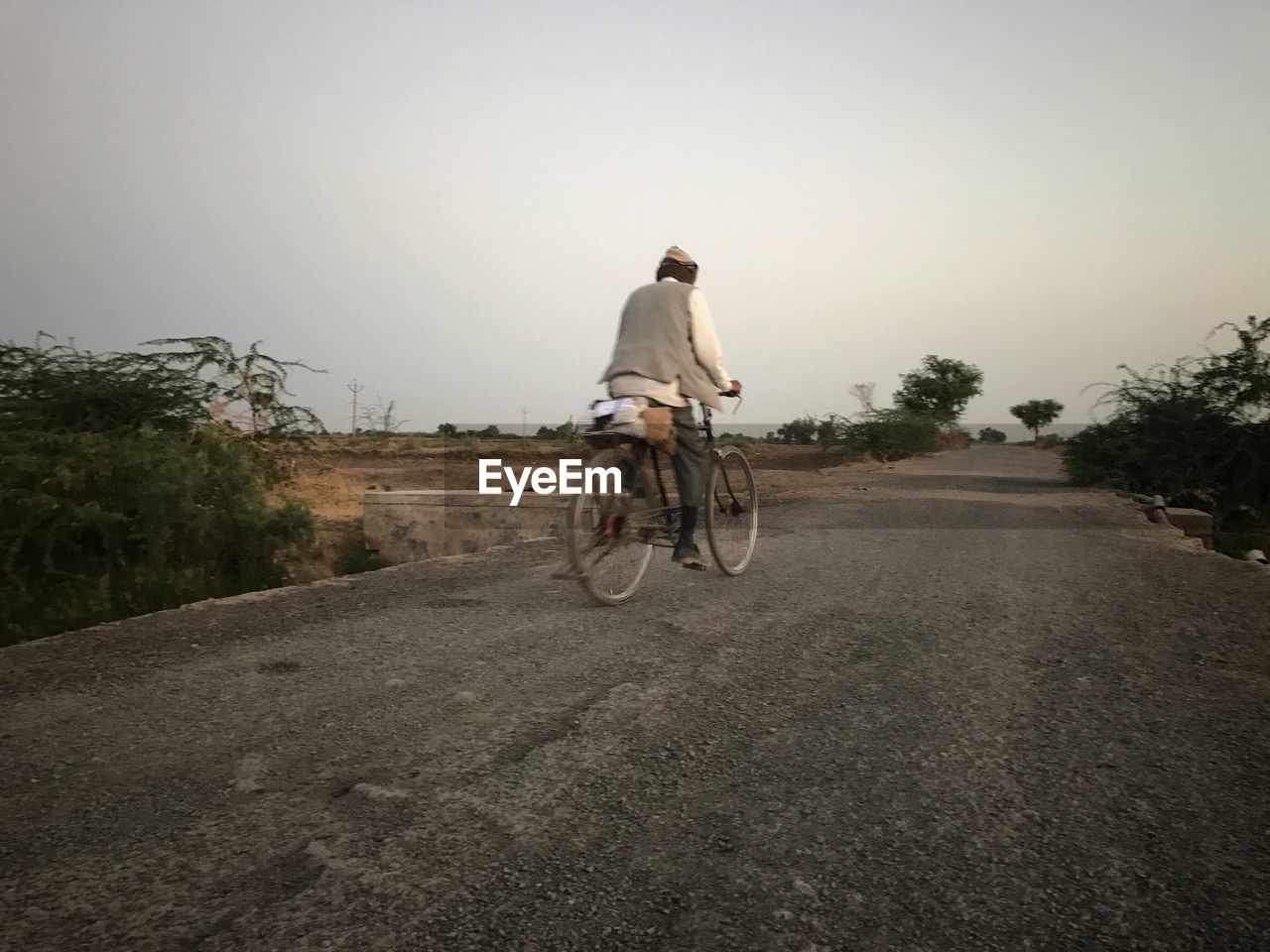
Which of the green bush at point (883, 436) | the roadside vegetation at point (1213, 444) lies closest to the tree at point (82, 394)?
the roadside vegetation at point (1213, 444)

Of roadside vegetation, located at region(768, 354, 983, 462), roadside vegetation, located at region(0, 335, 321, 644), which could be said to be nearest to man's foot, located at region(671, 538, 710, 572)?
roadside vegetation, located at region(0, 335, 321, 644)

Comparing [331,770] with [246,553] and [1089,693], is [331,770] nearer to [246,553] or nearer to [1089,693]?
[1089,693]

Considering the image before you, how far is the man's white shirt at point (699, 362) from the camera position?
18.6 ft

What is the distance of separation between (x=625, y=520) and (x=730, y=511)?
4.86 ft

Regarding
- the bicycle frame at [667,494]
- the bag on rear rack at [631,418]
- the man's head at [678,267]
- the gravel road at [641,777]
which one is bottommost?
the gravel road at [641,777]

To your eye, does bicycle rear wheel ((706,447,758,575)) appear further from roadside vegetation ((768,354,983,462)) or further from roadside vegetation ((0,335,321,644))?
roadside vegetation ((768,354,983,462))

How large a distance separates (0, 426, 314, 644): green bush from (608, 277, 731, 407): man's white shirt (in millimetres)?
3683

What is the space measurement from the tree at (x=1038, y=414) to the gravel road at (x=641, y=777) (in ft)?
285

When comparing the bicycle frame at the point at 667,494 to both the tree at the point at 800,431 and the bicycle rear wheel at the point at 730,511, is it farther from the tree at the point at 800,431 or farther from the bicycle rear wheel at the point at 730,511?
the tree at the point at 800,431

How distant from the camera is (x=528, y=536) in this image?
9.50 meters

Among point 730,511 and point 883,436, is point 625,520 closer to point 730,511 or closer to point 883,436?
point 730,511

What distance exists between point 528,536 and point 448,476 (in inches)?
376

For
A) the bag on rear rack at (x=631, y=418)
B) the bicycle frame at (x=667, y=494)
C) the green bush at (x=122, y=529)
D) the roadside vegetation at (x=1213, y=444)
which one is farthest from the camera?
the roadside vegetation at (x=1213, y=444)

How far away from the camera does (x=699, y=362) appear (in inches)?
236
